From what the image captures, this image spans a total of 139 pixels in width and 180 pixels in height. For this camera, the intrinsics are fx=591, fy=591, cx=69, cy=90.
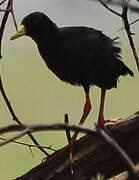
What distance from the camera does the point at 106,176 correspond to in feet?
6.57

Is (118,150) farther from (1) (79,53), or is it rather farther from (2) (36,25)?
(2) (36,25)

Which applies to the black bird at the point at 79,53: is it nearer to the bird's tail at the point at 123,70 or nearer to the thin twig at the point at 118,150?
the bird's tail at the point at 123,70

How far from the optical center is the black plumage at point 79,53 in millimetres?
2482

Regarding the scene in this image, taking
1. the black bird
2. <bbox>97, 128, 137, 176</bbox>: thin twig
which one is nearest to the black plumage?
the black bird

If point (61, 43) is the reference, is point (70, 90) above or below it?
below

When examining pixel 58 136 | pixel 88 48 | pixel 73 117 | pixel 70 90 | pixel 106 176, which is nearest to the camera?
pixel 106 176

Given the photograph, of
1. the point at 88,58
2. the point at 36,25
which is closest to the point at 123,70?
the point at 88,58

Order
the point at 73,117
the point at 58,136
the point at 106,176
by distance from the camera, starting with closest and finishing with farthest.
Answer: the point at 106,176, the point at 58,136, the point at 73,117

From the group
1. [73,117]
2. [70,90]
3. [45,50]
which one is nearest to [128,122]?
[45,50]

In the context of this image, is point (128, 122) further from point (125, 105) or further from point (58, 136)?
point (125, 105)

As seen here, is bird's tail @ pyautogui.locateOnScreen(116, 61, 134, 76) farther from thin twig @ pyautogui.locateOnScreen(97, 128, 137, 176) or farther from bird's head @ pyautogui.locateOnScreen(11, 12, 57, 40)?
thin twig @ pyautogui.locateOnScreen(97, 128, 137, 176)

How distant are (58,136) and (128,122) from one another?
5062 millimetres

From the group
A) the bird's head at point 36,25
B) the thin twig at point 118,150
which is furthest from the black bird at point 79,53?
the thin twig at point 118,150

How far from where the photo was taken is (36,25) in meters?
2.63
